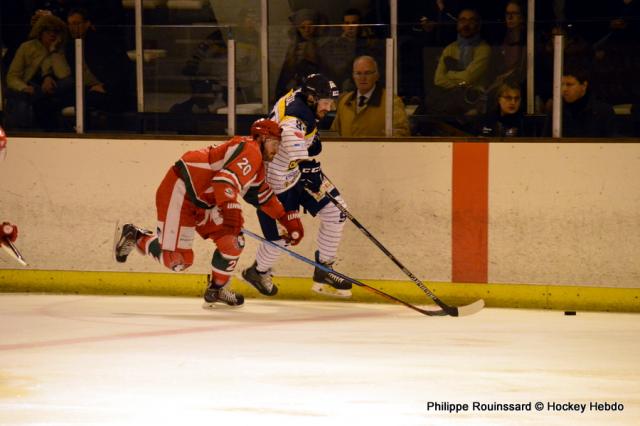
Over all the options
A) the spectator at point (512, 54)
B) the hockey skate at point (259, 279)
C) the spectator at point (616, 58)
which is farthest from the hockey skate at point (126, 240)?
the spectator at point (616, 58)

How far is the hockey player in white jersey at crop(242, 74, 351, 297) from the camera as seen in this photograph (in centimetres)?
709

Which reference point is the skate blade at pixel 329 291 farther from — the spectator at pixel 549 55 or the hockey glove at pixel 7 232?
the hockey glove at pixel 7 232

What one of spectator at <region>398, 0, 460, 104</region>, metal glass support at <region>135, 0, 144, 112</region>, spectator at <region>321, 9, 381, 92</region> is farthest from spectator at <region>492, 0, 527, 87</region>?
metal glass support at <region>135, 0, 144, 112</region>

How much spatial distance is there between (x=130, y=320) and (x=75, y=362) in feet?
3.76

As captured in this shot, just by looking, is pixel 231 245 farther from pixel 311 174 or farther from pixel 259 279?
pixel 311 174

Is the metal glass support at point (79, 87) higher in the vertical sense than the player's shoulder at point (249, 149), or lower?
higher

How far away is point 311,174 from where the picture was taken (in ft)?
23.3

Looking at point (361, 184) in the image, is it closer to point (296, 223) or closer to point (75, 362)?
point (296, 223)

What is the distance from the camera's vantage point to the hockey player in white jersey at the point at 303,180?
709 cm

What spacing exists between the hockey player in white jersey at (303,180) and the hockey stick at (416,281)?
1.9 inches

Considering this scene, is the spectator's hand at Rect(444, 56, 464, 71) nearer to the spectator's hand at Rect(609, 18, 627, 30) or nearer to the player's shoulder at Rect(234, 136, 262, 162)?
the spectator's hand at Rect(609, 18, 627, 30)

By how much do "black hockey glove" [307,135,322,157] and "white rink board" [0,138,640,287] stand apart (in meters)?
0.12

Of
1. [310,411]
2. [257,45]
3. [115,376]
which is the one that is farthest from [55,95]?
[310,411]

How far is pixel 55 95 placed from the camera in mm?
7609
